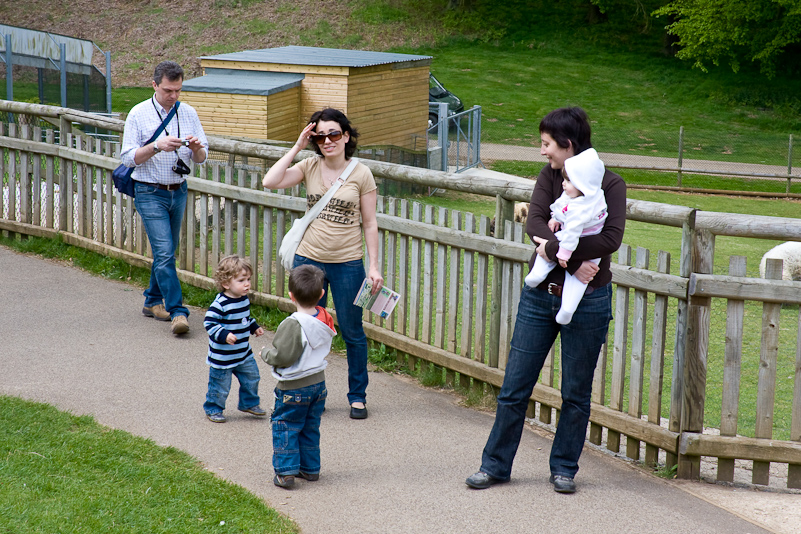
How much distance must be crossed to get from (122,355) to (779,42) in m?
35.0

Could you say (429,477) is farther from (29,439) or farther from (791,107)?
(791,107)

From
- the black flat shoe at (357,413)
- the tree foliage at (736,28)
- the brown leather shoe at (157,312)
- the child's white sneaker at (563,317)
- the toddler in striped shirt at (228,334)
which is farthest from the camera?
the tree foliage at (736,28)

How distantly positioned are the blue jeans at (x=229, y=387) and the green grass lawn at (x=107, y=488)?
0.52 metres

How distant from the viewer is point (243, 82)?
1959 cm

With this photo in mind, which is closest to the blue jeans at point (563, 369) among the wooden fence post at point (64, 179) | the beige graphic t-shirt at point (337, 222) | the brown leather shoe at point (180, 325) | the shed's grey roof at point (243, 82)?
the beige graphic t-shirt at point (337, 222)

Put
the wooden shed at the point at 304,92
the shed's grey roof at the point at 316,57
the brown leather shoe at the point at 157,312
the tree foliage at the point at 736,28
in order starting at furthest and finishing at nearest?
the tree foliage at the point at 736,28 < the shed's grey roof at the point at 316,57 < the wooden shed at the point at 304,92 < the brown leather shoe at the point at 157,312

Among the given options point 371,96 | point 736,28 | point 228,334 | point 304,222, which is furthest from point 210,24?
point 228,334

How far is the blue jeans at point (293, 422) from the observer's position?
3977 mm

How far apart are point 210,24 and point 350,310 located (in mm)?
38520

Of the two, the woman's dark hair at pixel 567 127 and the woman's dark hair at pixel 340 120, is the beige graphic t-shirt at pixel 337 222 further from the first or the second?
the woman's dark hair at pixel 567 127

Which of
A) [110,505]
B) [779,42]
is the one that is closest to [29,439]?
[110,505]

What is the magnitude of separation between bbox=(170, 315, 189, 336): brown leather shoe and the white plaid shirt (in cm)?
96

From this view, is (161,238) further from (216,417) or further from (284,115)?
(284,115)

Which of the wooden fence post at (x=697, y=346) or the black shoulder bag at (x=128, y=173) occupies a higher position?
the black shoulder bag at (x=128, y=173)
